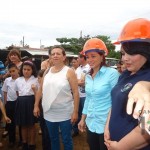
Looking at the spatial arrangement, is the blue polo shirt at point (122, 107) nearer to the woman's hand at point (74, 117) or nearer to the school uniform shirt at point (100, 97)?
the school uniform shirt at point (100, 97)

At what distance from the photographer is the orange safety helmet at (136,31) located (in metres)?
1.65

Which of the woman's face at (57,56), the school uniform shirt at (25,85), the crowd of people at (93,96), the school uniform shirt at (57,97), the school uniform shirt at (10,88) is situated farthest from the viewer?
the school uniform shirt at (10,88)

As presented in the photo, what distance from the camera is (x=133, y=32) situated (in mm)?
1681

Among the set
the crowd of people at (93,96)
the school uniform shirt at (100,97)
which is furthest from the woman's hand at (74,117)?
the school uniform shirt at (100,97)

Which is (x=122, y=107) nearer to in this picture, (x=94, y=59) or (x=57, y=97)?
(x=94, y=59)

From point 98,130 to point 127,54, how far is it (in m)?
1.25

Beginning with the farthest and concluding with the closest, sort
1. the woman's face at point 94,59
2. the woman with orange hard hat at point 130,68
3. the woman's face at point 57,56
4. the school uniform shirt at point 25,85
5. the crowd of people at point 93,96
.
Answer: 1. the school uniform shirt at point 25,85
2. the woman's face at point 57,56
3. the woman's face at point 94,59
4. the woman with orange hard hat at point 130,68
5. the crowd of people at point 93,96

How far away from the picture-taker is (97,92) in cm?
273

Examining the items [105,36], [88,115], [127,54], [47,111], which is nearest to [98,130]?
[88,115]

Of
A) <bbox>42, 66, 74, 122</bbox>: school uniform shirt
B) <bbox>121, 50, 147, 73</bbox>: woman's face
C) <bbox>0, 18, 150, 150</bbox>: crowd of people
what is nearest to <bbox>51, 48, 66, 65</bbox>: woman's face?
<bbox>0, 18, 150, 150</bbox>: crowd of people

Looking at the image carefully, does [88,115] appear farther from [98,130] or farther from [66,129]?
[66,129]

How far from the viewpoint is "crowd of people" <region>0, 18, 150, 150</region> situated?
4.86 ft

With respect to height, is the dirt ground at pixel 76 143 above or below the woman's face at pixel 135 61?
below

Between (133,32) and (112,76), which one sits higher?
(133,32)
